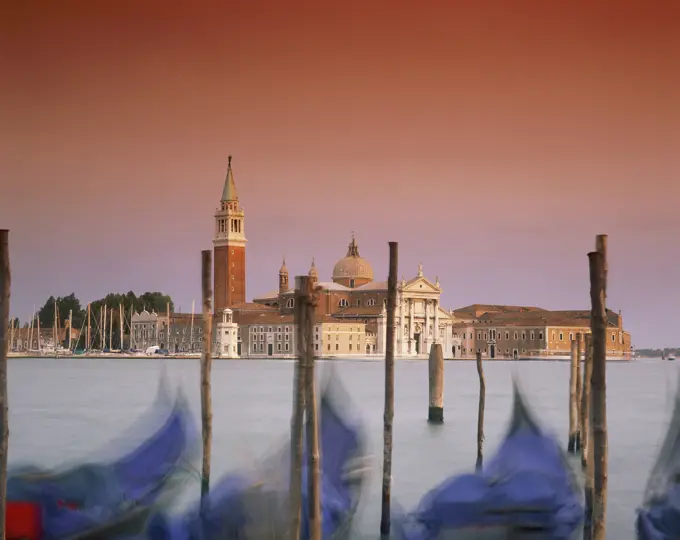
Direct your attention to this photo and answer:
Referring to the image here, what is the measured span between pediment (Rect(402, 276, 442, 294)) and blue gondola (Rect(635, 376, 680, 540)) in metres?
55.3

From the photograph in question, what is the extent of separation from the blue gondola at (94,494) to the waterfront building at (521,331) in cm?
5795

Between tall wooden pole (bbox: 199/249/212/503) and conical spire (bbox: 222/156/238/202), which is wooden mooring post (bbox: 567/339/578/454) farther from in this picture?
conical spire (bbox: 222/156/238/202)

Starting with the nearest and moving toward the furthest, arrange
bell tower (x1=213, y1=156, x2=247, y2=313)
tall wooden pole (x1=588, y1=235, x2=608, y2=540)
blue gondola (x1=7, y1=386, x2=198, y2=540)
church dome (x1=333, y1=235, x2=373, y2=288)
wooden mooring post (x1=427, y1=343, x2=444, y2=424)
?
1. tall wooden pole (x1=588, y1=235, x2=608, y2=540)
2. blue gondola (x1=7, y1=386, x2=198, y2=540)
3. wooden mooring post (x1=427, y1=343, x2=444, y2=424)
4. bell tower (x1=213, y1=156, x2=247, y2=313)
5. church dome (x1=333, y1=235, x2=373, y2=288)

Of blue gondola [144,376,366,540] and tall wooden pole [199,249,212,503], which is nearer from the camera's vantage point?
blue gondola [144,376,366,540]

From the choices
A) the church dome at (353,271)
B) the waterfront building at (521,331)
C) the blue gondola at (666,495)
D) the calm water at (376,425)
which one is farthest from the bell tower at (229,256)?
the blue gondola at (666,495)

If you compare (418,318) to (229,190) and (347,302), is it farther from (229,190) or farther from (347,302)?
(229,190)

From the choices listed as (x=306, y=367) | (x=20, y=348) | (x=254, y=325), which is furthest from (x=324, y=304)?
(x=306, y=367)

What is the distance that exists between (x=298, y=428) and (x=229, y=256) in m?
53.5

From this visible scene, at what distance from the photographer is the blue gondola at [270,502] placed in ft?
22.6

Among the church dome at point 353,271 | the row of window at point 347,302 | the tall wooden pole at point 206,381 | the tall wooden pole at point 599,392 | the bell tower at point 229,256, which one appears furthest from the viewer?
the church dome at point 353,271

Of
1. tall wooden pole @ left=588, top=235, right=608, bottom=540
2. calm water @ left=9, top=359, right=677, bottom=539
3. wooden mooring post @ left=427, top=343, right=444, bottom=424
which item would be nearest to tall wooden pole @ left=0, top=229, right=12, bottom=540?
calm water @ left=9, top=359, right=677, bottom=539

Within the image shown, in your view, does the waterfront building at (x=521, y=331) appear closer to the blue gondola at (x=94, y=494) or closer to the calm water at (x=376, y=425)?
the calm water at (x=376, y=425)

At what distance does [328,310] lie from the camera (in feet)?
209

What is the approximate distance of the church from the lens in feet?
198
